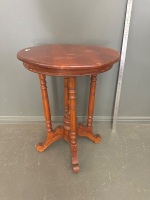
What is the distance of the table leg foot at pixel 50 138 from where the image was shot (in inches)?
56.6

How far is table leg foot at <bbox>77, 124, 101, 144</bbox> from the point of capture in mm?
1509

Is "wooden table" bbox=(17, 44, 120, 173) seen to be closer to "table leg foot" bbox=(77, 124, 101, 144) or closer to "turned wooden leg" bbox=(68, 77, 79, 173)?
"turned wooden leg" bbox=(68, 77, 79, 173)

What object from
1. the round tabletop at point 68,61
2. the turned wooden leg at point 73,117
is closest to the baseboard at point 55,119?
the turned wooden leg at point 73,117

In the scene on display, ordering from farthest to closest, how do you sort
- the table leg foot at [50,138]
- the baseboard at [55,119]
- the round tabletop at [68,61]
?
the baseboard at [55,119] < the table leg foot at [50,138] < the round tabletop at [68,61]

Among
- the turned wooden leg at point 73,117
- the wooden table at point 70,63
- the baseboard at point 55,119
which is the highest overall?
the wooden table at point 70,63

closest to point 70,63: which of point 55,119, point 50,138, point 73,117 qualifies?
point 73,117

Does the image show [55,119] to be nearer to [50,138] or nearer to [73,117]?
[50,138]

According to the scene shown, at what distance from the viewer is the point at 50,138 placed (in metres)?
1.45

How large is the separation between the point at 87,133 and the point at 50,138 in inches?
11.9

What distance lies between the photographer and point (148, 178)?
1.25 metres

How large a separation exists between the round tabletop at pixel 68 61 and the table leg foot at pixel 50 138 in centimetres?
61

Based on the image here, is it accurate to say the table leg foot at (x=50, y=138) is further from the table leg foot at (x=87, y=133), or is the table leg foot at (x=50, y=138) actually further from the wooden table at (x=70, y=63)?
the table leg foot at (x=87, y=133)

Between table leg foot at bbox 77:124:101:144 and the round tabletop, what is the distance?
63 centimetres

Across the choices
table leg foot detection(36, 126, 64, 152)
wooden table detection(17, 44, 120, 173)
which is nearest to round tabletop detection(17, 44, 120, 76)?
wooden table detection(17, 44, 120, 173)
